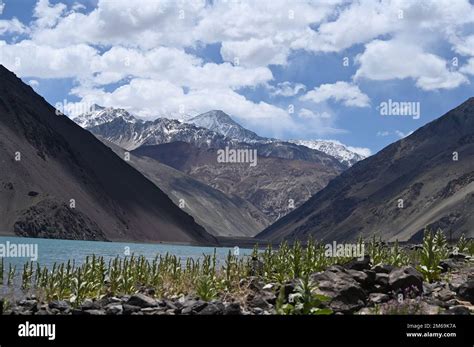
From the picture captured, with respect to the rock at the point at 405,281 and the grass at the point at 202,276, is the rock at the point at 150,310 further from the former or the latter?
the rock at the point at 405,281

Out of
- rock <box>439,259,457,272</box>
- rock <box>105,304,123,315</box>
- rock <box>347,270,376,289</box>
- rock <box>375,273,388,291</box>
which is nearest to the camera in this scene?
rock <box>105,304,123,315</box>

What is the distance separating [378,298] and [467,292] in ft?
7.10

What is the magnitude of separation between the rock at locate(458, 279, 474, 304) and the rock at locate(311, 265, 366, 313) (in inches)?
100

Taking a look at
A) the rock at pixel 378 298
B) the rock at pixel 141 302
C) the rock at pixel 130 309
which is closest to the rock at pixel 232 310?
the rock at pixel 130 309

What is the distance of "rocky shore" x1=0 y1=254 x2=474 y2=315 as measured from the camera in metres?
13.1

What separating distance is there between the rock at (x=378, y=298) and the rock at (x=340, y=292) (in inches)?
14.9

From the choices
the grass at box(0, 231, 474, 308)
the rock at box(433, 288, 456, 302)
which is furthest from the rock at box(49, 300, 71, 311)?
the rock at box(433, 288, 456, 302)

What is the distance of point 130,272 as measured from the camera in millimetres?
20797

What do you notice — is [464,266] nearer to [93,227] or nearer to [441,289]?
[441,289]

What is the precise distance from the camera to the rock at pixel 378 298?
1469cm

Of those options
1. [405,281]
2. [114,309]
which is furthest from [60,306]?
[405,281]

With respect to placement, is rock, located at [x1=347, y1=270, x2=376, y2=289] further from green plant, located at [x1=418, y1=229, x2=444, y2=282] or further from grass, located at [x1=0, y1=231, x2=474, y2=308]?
green plant, located at [x1=418, y1=229, x2=444, y2=282]

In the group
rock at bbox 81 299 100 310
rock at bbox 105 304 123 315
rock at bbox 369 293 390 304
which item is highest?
rock at bbox 369 293 390 304

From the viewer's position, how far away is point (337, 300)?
13844 mm
